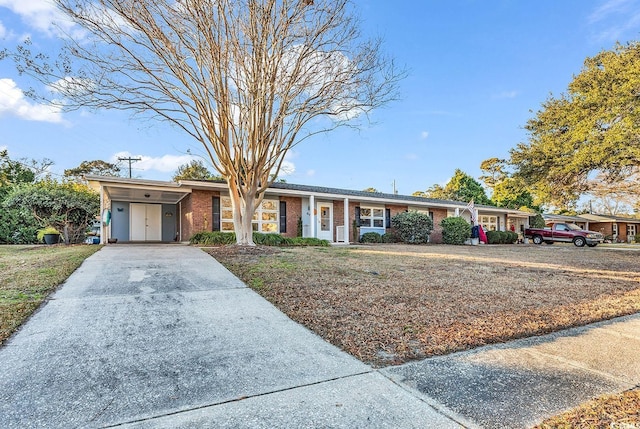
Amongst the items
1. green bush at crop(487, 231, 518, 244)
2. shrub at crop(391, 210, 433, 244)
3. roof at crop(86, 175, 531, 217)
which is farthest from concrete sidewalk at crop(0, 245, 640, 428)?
green bush at crop(487, 231, 518, 244)

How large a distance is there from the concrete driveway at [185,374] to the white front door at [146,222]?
1515cm

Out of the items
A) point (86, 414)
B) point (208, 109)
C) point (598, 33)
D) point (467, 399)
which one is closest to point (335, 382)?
point (467, 399)

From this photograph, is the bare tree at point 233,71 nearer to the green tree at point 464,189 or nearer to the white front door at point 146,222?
the white front door at point 146,222

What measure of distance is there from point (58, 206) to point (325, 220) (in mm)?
11565

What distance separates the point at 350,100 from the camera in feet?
34.7

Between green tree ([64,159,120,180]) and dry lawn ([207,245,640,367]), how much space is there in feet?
102

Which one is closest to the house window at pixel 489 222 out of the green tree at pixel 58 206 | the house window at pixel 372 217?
the house window at pixel 372 217

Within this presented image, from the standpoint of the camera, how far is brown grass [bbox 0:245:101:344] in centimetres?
387

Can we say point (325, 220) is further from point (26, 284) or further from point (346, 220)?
point (26, 284)

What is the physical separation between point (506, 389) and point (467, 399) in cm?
40

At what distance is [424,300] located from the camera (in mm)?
5164

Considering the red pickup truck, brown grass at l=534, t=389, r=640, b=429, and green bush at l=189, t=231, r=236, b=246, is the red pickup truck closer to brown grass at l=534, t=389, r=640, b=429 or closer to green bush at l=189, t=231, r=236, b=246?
green bush at l=189, t=231, r=236, b=246

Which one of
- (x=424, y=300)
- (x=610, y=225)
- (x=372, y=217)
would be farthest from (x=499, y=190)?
(x=424, y=300)

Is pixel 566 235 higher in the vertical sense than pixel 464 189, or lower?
lower
